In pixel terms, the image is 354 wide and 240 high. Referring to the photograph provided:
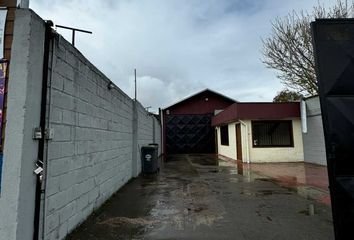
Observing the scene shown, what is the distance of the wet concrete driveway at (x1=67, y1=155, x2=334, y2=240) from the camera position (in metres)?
3.75

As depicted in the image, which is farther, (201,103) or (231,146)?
(201,103)

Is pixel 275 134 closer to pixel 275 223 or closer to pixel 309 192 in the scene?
pixel 309 192

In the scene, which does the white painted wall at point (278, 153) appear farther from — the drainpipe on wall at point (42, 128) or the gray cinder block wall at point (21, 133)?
the gray cinder block wall at point (21, 133)

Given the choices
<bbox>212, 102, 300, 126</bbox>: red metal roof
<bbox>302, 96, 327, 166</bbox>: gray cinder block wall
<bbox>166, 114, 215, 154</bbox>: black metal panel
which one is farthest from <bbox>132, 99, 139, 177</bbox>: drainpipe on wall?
<bbox>166, 114, 215, 154</bbox>: black metal panel

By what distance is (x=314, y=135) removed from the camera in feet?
43.5

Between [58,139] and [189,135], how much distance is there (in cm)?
2040

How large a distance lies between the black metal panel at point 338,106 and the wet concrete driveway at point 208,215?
4.75ft

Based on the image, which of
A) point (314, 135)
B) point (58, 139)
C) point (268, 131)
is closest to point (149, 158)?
point (58, 139)

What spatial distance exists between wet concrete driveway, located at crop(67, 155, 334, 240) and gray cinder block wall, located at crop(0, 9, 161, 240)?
521 mm

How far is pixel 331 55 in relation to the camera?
8.66ft

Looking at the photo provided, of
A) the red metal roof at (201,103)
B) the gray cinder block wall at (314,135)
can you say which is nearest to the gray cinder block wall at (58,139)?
the gray cinder block wall at (314,135)

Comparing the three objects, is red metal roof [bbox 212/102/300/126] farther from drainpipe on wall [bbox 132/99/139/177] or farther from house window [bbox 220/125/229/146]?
drainpipe on wall [bbox 132/99/139/177]

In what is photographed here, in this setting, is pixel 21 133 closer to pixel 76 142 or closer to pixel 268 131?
pixel 76 142

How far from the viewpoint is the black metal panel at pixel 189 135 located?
2350 cm
